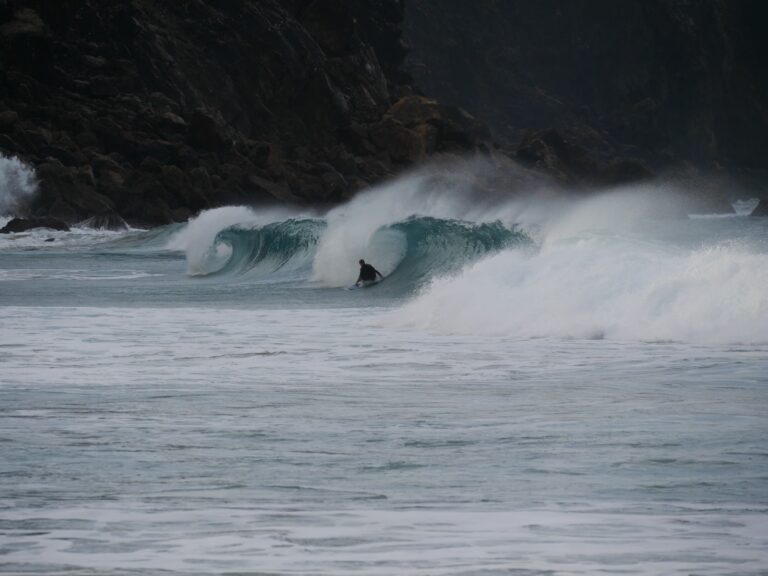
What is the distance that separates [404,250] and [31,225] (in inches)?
1061

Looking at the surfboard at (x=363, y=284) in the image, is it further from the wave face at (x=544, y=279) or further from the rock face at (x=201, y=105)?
the rock face at (x=201, y=105)

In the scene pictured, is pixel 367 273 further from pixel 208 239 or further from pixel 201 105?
pixel 201 105

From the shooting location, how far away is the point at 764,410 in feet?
28.6

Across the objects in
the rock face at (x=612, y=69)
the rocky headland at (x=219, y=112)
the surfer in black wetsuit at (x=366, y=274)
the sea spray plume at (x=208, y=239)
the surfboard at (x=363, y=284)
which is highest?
the rock face at (x=612, y=69)

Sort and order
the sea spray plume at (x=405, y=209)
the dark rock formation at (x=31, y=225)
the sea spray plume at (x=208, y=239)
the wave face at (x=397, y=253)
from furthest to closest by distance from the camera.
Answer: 1. the dark rock formation at (x=31, y=225)
2. the sea spray plume at (x=208, y=239)
3. the sea spray plume at (x=405, y=209)
4. the wave face at (x=397, y=253)

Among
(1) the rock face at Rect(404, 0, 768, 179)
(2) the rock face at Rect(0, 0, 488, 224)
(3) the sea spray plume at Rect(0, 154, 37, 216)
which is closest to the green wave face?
(2) the rock face at Rect(0, 0, 488, 224)

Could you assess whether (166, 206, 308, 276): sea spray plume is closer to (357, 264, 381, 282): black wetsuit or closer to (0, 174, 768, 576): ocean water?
Answer: (357, 264, 381, 282): black wetsuit

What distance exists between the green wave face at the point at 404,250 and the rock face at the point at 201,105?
2337 cm

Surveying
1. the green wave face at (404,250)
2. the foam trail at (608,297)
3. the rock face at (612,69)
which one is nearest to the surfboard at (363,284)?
the green wave face at (404,250)

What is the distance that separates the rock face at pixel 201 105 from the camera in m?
59.7

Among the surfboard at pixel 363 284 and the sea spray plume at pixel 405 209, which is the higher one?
the sea spray plume at pixel 405 209

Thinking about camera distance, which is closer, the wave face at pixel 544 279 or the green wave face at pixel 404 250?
the wave face at pixel 544 279

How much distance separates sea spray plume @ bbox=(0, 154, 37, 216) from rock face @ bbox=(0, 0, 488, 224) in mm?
557

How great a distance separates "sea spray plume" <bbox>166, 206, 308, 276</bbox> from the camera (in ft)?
102
